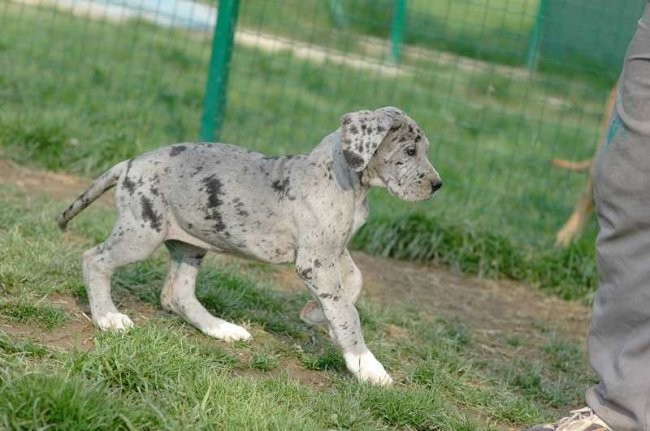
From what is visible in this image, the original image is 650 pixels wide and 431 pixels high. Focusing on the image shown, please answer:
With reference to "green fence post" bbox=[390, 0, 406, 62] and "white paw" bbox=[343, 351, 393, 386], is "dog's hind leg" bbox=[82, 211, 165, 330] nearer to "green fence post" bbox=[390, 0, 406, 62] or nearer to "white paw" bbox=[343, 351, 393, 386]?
"white paw" bbox=[343, 351, 393, 386]

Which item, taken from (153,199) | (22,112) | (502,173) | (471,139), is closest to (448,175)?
(502,173)

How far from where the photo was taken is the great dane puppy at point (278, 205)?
4609mm

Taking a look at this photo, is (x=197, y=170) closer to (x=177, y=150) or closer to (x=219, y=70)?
(x=177, y=150)

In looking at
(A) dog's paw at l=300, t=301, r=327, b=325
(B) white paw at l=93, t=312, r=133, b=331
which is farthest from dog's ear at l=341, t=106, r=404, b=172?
(B) white paw at l=93, t=312, r=133, b=331

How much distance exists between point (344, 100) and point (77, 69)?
8.20 ft

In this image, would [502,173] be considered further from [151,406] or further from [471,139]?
[151,406]

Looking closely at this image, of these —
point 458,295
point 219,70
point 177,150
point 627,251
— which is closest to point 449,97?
point 219,70

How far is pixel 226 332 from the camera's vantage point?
498cm

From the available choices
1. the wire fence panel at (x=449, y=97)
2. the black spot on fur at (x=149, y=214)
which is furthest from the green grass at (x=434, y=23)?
the black spot on fur at (x=149, y=214)

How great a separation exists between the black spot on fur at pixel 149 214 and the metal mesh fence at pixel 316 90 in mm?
2901

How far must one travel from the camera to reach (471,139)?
10.2 meters

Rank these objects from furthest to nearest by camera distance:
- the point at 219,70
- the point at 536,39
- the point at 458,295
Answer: the point at 536,39 → the point at 219,70 → the point at 458,295

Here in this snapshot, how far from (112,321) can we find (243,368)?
58 centimetres

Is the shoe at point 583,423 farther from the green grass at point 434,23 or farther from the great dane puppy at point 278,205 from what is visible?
the green grass at point 434,23
